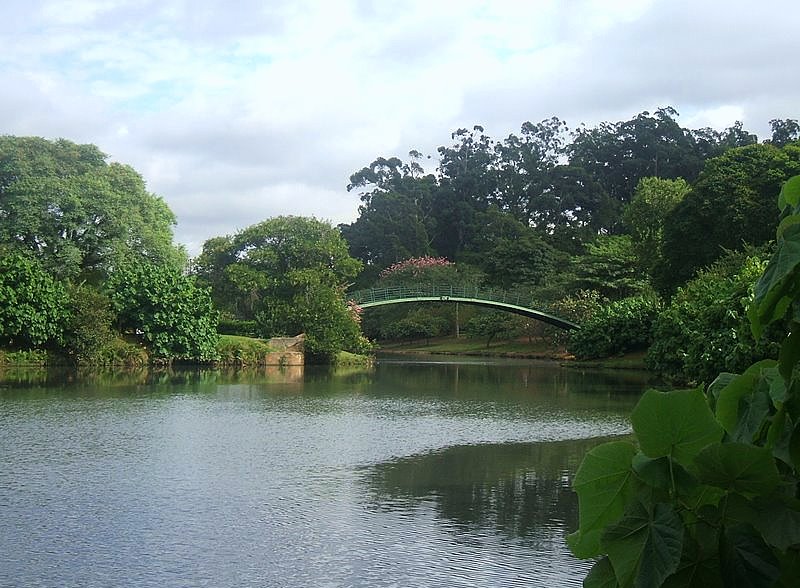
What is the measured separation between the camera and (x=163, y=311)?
27.9 metres

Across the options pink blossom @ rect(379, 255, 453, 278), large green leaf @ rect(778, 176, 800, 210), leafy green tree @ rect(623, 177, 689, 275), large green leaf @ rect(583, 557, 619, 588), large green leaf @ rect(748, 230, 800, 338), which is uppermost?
leafy green tree @ rect(623, 177, 689, 275)

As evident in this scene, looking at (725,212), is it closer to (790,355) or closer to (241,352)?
(241,352)

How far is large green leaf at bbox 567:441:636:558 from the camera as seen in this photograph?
49.1 inches

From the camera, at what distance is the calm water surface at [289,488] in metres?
6.69

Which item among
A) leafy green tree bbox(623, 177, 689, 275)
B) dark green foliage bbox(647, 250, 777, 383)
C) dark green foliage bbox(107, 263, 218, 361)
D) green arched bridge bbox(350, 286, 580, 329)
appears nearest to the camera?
dark green foliage bbox(647, 250, 777, 383)

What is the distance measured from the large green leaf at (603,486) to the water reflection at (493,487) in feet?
18.5

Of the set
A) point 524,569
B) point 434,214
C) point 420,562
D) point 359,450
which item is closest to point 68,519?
point 420,562

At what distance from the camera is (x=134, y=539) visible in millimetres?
7254

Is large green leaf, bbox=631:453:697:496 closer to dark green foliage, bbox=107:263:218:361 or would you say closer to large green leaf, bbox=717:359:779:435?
large green leaf, bbox=717:359:779:435

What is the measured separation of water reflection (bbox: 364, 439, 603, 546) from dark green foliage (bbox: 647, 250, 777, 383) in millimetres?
5101

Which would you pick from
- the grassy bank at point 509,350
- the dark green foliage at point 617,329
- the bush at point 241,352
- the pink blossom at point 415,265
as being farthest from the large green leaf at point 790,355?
the pink blossom at point 415,265

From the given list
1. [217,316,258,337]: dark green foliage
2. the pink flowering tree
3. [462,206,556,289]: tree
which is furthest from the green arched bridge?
the pink flowering tree

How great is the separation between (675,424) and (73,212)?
28.9 m

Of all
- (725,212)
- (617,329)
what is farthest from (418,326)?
(725,212)
